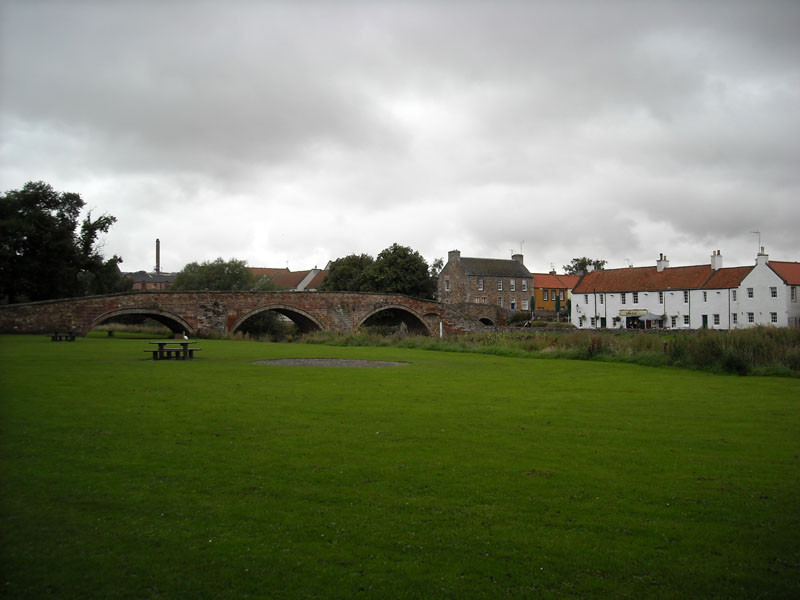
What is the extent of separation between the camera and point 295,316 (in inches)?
1715

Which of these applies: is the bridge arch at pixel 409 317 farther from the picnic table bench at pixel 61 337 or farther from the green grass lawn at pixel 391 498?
the green grass lawn at pixel 391 498

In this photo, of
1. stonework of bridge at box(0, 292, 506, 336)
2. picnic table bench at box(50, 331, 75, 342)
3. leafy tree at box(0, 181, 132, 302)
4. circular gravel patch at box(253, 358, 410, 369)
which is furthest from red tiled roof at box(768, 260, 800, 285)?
leafy tree at box(0, 181, 132, 302)

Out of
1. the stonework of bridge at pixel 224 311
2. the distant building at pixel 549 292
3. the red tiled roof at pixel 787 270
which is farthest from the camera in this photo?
the distant building at pixel 549 292

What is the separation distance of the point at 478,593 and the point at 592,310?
188 ft

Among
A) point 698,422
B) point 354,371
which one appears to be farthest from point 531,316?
point 698,422

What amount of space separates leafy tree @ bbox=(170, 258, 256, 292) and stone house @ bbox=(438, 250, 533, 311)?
21.9 metres

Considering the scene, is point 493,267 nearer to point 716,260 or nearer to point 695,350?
point 716,260

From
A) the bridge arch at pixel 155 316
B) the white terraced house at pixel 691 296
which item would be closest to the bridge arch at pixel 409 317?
the bridge arch at pixel 155 316

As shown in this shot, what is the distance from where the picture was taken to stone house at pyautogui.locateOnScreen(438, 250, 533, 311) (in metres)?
67.2

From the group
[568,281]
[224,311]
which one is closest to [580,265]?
[568,281]

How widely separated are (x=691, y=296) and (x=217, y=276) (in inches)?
1772

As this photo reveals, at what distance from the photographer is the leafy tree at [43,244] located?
37969 millimetres

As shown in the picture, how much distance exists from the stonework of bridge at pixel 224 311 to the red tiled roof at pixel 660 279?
1752cm

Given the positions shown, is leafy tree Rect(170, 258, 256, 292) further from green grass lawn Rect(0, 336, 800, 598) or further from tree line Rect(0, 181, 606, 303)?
green grass lawn Rect(0, 336, 800, 598)
